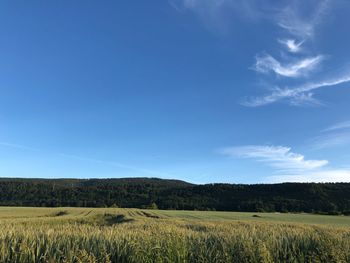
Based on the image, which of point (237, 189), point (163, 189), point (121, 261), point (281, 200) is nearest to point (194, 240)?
point (121, 261)

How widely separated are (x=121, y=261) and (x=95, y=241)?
954 mm

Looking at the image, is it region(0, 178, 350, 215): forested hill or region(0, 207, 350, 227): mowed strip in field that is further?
region(0, 178, 350, 215): forested hill

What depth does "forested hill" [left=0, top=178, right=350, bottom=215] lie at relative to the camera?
100 m

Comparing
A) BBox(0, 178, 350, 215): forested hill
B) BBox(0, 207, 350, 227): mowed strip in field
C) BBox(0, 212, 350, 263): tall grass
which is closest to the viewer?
BBox(0, 212, 350, 263): tall grass

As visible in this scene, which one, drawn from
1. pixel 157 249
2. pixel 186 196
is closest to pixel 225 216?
pixel 157 249

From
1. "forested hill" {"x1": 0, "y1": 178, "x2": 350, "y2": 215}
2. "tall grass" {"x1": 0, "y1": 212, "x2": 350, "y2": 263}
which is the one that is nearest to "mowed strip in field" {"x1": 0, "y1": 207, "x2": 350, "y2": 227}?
"forested hill" {"x1": 0, "y1": 178, "x2": 350, "y2": 215}

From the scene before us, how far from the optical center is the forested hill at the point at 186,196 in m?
100

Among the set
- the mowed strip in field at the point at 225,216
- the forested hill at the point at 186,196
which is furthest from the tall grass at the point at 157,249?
the forested hill at the point at 186,196

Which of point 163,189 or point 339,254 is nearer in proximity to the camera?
point 339,254

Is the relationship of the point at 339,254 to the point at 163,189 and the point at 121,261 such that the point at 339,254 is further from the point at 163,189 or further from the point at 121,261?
the point at 163,189

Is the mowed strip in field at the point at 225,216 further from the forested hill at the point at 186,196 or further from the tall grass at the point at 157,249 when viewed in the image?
the tall grass at the point at 157,249

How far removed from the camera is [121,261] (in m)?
8.12

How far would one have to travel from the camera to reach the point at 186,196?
416 feet

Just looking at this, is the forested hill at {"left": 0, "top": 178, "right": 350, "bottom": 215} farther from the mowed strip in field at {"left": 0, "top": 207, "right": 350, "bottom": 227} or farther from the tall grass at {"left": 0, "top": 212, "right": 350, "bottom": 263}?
the tall grass at {"left": 0, "top": 212, "right": 350, "bottom": 263}
